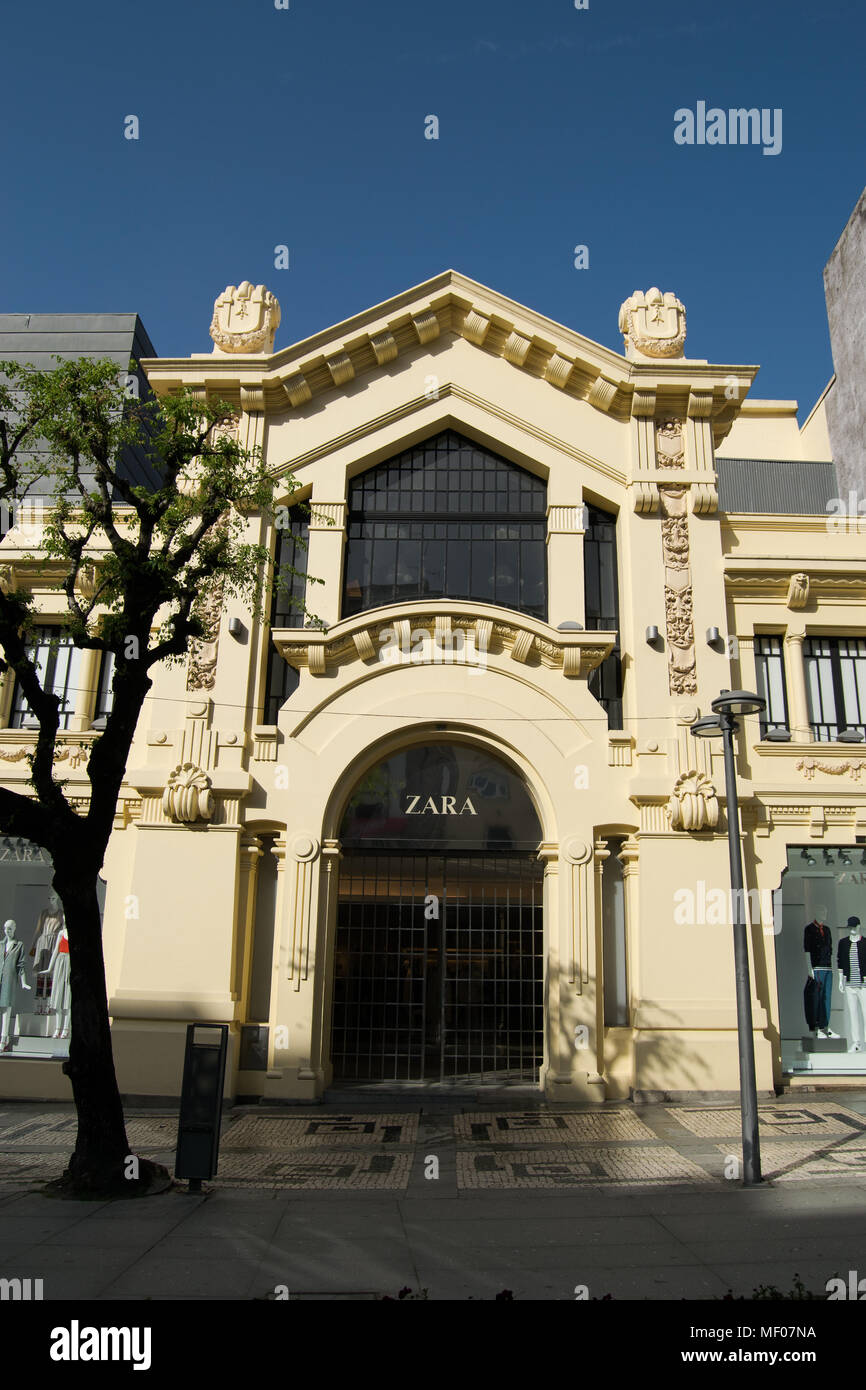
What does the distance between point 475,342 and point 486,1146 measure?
13511mm

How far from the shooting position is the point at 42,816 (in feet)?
33.7

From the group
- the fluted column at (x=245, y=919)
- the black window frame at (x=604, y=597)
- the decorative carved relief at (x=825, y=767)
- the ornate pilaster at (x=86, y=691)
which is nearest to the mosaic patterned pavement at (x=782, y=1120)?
the decorative carved relief at (x=825, y=767)

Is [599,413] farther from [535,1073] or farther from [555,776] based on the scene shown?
[535,1073]

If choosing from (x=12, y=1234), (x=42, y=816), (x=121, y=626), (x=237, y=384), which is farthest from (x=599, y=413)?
(x=12, y=1234)

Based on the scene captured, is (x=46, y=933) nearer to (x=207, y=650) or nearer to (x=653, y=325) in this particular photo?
(x=207, y=650)

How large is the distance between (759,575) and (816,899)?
5.62 m

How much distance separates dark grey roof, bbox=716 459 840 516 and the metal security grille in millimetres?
13565

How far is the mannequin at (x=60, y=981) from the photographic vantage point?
1612cm

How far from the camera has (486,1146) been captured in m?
12.4

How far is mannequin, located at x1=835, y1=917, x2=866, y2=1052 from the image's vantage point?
1594 centimetres

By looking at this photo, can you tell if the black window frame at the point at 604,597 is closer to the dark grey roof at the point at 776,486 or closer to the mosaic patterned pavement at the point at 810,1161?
the mosaic patterned pavement at the point at 810,1161

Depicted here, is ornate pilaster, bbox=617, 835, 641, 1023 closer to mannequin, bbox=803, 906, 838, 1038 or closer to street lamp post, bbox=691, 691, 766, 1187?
mannequin, bbox=803, 906, 838, 1038

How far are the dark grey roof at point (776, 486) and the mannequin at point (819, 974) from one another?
12.1 m

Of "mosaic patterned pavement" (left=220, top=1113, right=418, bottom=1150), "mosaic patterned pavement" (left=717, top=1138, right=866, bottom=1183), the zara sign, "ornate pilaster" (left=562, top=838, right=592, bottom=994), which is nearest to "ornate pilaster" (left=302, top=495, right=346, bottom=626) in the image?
the zara sign
